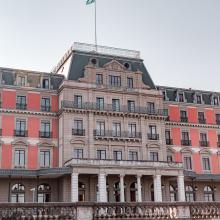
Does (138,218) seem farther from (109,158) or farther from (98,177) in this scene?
(109,158)

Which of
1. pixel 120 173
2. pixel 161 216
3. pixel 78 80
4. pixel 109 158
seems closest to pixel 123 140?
pixel 109 158

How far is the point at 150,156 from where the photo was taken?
4934 cm

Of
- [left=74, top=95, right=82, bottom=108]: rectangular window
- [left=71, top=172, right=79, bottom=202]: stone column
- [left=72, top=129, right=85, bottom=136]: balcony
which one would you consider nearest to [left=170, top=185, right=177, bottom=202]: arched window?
[left=72, top=129, right=85, bottom=136]: balcony

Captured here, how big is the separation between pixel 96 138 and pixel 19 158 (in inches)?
358

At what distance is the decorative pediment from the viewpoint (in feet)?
167

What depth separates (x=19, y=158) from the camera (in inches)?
1801

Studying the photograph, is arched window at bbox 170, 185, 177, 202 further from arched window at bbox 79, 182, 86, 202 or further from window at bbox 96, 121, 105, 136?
arched window at bbox 79, 182, 86, 202

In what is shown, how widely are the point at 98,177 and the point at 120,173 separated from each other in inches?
96.5

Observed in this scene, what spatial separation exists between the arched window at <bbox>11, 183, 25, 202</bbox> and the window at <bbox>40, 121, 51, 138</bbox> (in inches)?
251

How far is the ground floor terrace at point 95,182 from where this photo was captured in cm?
4228

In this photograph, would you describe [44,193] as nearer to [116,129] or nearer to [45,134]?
[45,134]

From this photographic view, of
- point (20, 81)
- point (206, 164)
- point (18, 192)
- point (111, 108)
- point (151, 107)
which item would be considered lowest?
point (18, 192)

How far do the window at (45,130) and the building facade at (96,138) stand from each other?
12 cm

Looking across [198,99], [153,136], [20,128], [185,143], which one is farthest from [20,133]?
[198,99]
